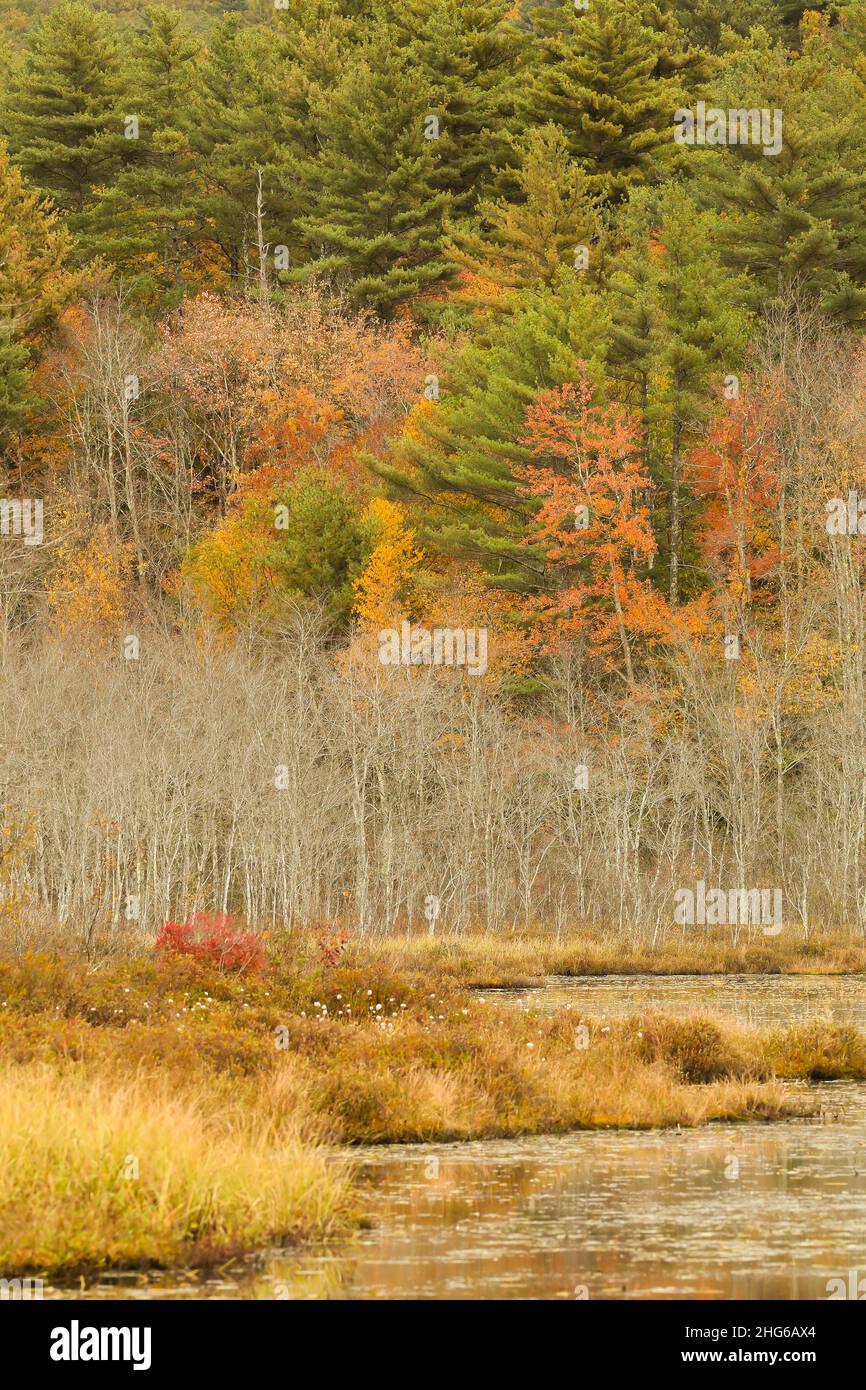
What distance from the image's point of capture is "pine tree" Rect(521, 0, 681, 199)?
64938 mm

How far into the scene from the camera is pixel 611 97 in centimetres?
6606

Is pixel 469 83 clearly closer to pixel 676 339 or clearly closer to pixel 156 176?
pixel 156 176

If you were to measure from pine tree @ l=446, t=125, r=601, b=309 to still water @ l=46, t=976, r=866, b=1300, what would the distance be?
44151mm

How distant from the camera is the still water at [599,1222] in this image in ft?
42.0

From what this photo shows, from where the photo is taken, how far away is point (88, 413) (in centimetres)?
6844

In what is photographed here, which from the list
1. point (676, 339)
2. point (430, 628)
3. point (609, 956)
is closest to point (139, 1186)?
point (609, 956)

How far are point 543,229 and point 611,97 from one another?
6932 mm

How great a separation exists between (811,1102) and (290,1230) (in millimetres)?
8150

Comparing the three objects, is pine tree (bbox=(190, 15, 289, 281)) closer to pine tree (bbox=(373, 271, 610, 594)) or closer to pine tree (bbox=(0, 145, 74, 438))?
pine tree (bbox=(0, 145, 74, 438))

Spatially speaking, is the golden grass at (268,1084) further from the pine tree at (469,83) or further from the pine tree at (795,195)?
the pine tree at (469,83)

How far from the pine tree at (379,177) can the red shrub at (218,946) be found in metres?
45.2

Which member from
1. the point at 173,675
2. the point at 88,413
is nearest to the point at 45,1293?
the point at 173,675

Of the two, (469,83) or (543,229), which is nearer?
(543,229)
